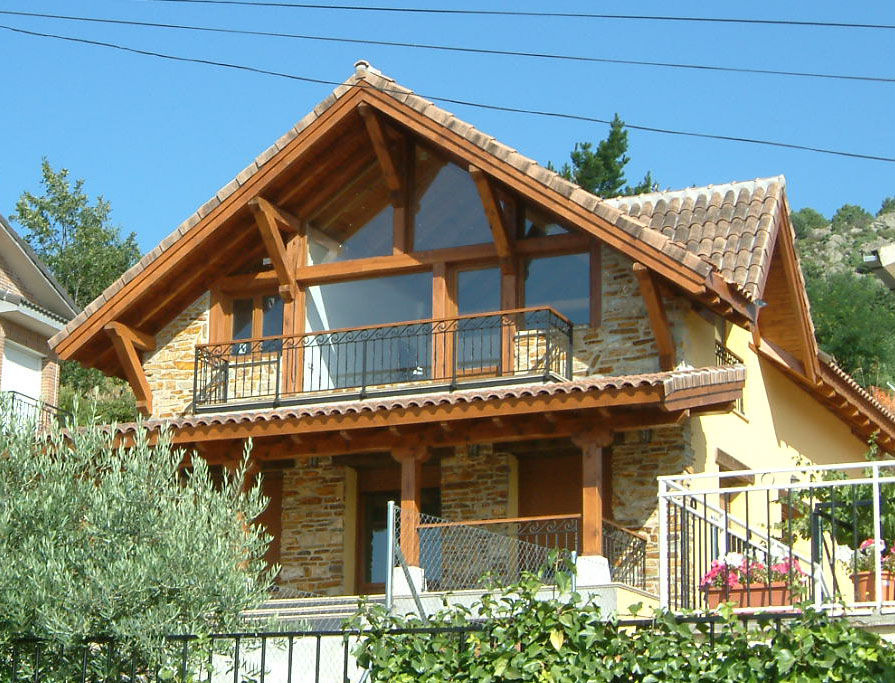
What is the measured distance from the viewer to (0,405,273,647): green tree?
987cm

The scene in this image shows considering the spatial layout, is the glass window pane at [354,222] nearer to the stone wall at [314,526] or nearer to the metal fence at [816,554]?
the stone wall at [314,526]

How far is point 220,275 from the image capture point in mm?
20219

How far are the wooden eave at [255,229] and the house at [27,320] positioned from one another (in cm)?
740

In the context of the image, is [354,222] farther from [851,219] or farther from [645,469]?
[851,219]

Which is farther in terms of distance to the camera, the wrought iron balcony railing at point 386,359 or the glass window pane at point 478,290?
the glass window pane at point 478,290

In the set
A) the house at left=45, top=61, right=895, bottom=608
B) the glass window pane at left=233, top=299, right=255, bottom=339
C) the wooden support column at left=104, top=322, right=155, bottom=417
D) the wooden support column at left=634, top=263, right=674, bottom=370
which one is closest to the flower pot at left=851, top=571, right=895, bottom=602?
the house at left=45, top=61, right=895, bottom=608

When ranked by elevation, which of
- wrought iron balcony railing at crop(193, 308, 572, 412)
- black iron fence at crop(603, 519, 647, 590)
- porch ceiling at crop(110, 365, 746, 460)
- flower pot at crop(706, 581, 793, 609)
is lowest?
flower pot at crop(706, 581, 793, 609)

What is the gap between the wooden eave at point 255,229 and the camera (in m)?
17.3

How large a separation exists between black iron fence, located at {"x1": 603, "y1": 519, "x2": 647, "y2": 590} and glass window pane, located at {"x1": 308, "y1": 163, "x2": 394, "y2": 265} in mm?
5225

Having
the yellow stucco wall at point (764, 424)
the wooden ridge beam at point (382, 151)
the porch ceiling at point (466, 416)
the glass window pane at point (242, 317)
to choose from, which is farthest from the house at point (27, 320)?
the yellow stucco wall at point (764, 424)

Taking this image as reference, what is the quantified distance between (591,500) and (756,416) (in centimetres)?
515

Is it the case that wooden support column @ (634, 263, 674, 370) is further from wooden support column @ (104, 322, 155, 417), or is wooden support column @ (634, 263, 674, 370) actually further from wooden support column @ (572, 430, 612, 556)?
wooden support column @ (104, 322, 155, 417)

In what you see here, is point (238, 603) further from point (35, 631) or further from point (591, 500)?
point (591, 500)

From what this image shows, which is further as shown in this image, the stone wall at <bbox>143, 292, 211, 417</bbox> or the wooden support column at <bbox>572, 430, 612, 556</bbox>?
the stone wall at <bbox>143, 292, 211, 417</bbox>
